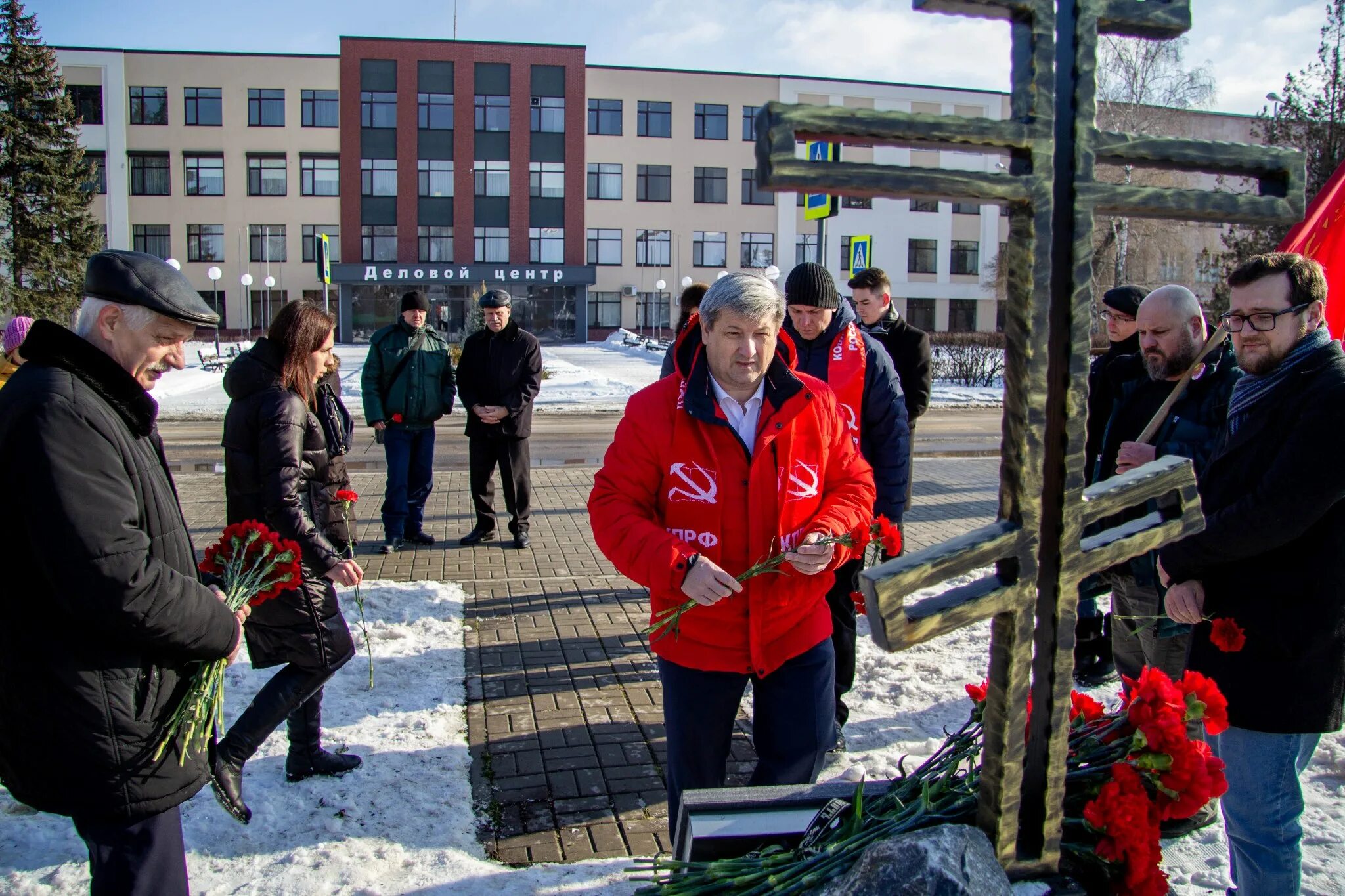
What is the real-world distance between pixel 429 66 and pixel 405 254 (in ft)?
30.8

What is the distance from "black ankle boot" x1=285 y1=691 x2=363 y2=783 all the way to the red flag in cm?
447

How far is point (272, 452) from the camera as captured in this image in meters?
3.74

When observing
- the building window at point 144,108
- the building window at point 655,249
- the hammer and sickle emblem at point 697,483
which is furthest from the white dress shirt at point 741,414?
the building window at point 144,108

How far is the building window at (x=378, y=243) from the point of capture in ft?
160

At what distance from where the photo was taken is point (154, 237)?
4912cm

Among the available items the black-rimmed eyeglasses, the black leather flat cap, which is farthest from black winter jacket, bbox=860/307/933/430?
the black leather flat cap

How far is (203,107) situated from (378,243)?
36.7 feet

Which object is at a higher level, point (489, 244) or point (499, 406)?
point (489, 244)

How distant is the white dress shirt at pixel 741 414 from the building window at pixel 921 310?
53.2 meters

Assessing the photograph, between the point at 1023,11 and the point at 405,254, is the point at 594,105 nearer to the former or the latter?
the point at 405,254

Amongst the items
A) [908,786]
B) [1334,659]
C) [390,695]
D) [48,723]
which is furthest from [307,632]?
[1334,659]

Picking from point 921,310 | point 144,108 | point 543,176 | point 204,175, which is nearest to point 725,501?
point 543,176

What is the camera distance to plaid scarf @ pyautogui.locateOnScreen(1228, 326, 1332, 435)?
2.51 m

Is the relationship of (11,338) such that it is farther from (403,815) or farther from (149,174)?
(149,174)
